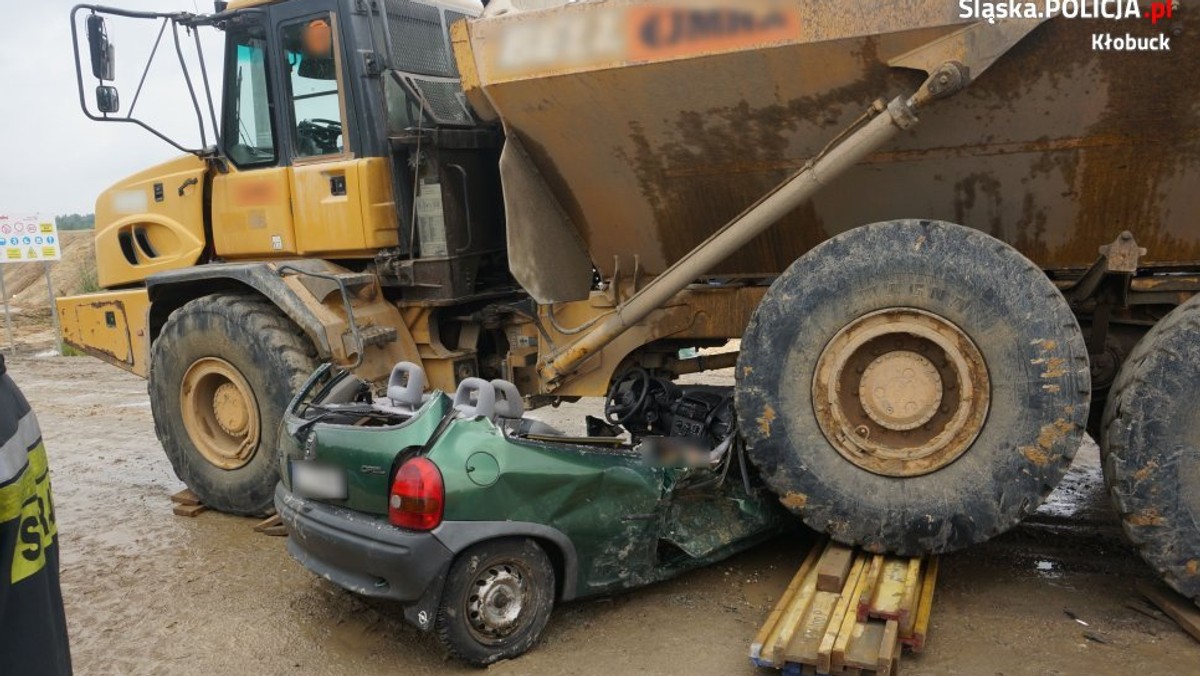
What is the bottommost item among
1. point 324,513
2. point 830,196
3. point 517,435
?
point 324,513

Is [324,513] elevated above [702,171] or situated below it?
below

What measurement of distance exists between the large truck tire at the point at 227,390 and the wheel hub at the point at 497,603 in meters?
2.26

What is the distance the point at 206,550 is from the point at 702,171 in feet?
11.1

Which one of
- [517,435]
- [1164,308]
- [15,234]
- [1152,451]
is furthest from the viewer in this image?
[15,234]

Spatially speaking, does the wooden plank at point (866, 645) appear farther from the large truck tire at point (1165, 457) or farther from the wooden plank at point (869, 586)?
the large truck tire at point (1165, 457)

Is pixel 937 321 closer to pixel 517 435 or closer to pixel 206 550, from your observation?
pixel 517 435

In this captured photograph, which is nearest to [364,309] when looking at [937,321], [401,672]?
[401,672]

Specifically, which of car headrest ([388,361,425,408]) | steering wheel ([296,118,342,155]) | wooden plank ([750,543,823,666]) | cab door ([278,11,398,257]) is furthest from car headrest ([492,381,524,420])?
steering wheel ([296,118,342,155])

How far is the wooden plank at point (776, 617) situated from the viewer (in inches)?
124

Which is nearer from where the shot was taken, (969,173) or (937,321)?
(937,321)

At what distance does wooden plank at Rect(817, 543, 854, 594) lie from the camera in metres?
3.52

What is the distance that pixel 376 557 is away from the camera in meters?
3.36

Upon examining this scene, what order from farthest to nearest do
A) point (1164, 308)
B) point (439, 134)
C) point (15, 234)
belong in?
point (15, 234) < point (439, 134) < point (1164, 308)

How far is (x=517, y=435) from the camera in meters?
3.70
